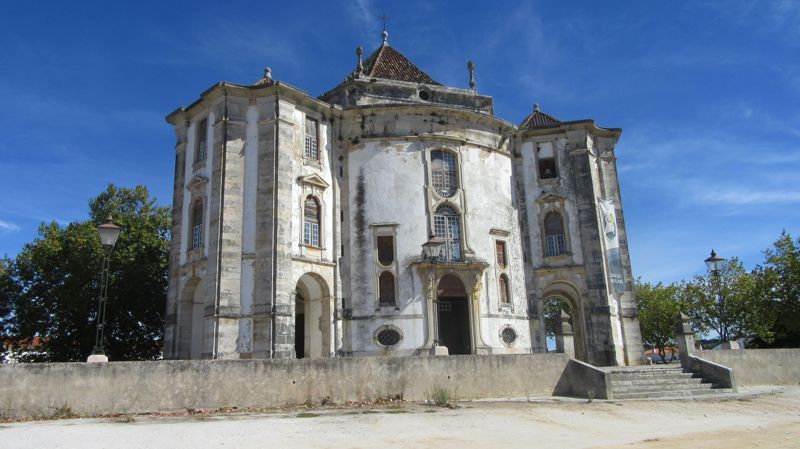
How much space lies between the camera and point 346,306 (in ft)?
84.9

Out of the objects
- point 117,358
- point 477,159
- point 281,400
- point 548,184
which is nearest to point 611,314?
point 548,184

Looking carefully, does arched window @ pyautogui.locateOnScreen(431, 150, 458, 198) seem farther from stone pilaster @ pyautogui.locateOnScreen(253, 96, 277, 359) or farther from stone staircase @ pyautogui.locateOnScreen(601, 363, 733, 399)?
stone staircase @ pyautogui.locateOnScreen(601, 363, 733, 399)

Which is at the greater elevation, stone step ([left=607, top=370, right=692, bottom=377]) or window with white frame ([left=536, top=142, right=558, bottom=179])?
window with white frame ([left=536, top=142, right=558, bottom=179])

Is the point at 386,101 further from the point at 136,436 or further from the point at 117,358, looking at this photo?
the point at 136,436

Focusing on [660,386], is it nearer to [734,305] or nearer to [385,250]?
→ [385,250]

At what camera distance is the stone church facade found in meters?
23.7

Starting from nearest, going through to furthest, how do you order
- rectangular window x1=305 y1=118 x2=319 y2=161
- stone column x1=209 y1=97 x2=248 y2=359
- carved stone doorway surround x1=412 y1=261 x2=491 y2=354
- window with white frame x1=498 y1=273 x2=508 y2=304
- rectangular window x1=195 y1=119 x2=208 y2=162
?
1. stone column x1=209 y1=97 x2=248 y2=359
2. carved stone doorway surround x1=412 y1=261 x2=491 y2=354
3. rectangular window x1=195 y1=119 x2=208 y2=162
4. rectangular window x1=305 y1=118 x2=319 y2=161
5. window with white frame x1=498 y1=273 x2=508 y2=304

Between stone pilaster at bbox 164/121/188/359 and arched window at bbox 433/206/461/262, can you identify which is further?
arched window at bbox 433/206/461/262

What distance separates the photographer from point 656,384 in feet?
64.4

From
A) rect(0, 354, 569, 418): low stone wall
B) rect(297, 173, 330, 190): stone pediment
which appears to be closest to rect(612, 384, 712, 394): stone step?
rect(0, 354, 569, 418): low stone wall

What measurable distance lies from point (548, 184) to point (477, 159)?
4175 millimetres

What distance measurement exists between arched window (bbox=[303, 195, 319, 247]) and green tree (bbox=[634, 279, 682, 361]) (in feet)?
98.9

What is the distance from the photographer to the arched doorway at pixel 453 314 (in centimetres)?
2653

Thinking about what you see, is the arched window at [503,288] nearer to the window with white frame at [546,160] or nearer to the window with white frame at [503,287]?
the window with white frame at [503,287]
